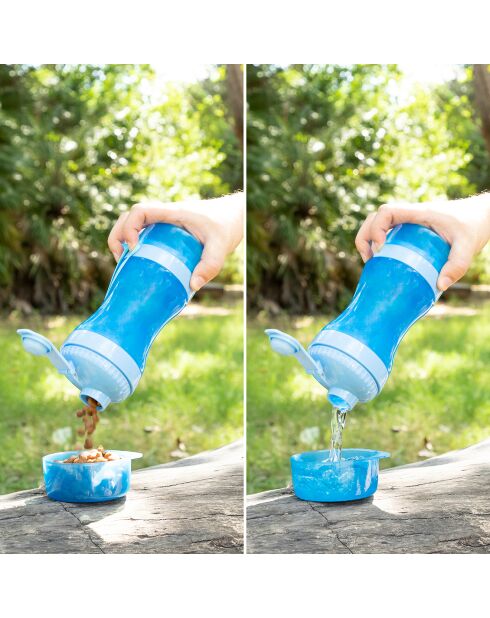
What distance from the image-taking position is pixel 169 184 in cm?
257

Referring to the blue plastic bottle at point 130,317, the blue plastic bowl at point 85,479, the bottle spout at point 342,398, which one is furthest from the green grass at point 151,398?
the bottle spout at point 342,398

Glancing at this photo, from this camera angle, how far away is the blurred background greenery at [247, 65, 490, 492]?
2.57 metres

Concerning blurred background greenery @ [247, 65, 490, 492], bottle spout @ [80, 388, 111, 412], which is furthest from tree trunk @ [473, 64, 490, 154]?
bottle spout @ [80, 388, 111, 412]

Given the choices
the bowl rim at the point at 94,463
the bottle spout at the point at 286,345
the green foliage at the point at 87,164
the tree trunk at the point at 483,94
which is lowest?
the bowl rim at the point at 94,463

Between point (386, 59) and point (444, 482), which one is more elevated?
point (386, 59)

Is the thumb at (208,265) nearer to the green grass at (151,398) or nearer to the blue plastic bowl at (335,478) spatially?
the green grass at (151,398)

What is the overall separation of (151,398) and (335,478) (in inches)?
22.5

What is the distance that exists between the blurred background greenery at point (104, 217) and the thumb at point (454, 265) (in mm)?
603

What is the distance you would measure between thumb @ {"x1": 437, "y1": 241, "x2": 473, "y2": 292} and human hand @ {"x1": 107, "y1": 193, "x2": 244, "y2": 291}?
0.58m

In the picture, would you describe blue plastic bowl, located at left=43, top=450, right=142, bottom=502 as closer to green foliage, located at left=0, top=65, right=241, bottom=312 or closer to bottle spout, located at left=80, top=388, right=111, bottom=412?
bottle spout, located at left=80, top=388, right=111, bottom=412

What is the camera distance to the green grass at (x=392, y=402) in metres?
2.58

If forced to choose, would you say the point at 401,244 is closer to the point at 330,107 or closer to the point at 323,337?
the point at 323,337
